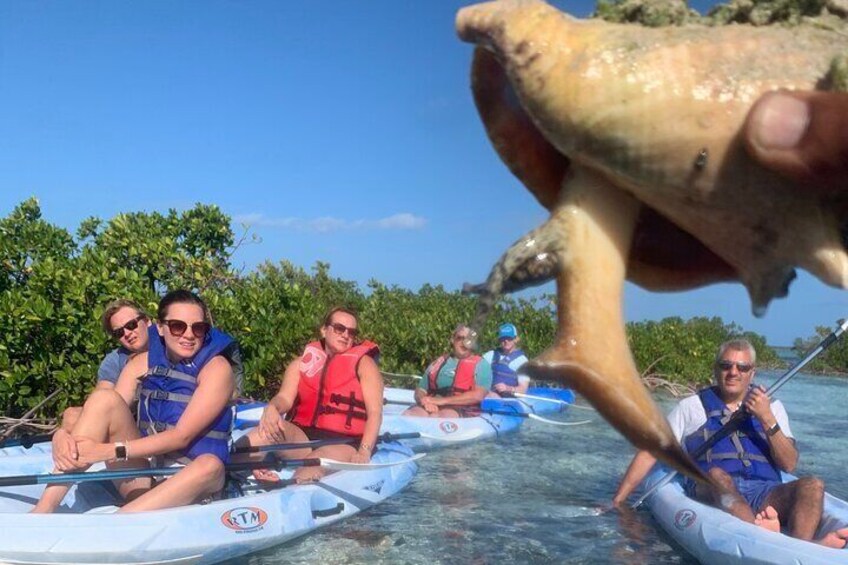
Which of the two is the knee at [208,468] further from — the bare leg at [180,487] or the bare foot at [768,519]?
the bare foot at [768,519]

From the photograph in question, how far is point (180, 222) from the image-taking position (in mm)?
12227

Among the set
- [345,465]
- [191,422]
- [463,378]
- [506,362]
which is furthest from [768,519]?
[506,362]

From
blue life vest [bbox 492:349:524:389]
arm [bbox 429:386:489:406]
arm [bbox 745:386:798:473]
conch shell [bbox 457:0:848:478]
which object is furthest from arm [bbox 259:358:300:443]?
blue life vest [bbox 492:349:524:389]

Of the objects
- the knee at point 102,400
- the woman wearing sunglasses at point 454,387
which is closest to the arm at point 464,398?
the woman wearing sunglasses at point 454,387

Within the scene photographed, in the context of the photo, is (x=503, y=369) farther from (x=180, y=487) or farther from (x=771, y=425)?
(x=180, y=487)

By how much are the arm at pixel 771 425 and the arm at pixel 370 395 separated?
3.08 meters

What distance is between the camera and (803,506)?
20.8 ft

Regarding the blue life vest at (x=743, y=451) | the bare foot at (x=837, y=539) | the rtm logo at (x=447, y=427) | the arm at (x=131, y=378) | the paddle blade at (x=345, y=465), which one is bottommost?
the bare foot at (x=837, y=539)

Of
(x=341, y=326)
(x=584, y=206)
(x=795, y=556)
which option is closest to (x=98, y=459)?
(x=341, y=326)

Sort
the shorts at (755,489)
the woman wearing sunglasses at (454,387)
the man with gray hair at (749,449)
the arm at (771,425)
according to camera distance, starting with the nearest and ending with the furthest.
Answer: the man with gray hair at (749,449), the arm at (771,425), the shorts at (755,489), the woman wearing sunglasses at (454,387)

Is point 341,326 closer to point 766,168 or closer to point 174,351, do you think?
point 174,351

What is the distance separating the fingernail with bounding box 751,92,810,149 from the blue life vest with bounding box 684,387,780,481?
610 centimetres

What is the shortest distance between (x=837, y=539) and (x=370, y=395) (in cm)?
381

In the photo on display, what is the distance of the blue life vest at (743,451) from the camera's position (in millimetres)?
6758
